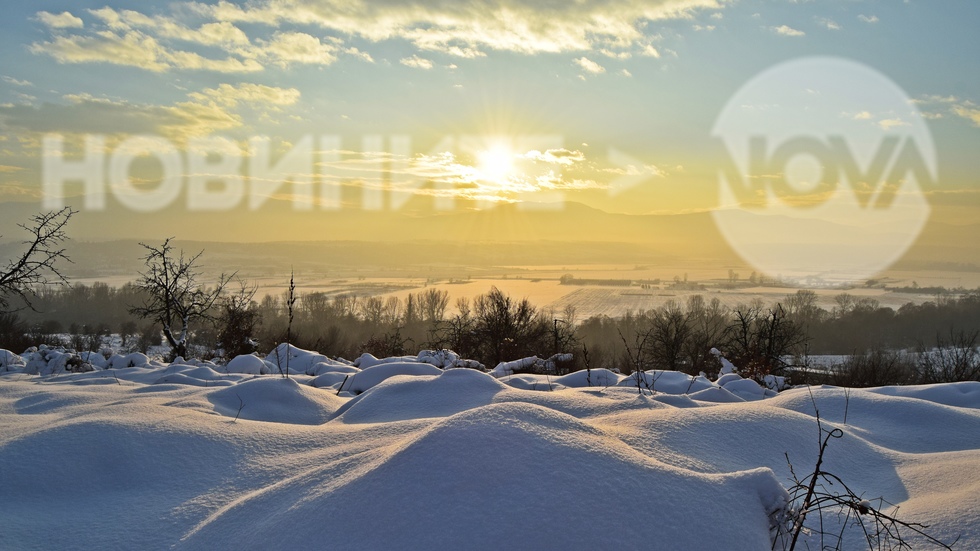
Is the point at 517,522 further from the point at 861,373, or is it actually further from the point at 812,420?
the point at 861,373

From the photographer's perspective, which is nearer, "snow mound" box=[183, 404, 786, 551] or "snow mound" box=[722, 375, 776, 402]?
"snow mound" box=[183, 404, 786, 551]

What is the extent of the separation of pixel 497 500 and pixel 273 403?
391 cm

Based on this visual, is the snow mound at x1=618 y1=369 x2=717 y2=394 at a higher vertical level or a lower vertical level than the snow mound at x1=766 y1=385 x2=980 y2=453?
lower

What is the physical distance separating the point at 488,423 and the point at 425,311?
75.5 meters

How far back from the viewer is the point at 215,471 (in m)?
3.66

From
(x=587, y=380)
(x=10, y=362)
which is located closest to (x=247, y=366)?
(x=10, y=362)

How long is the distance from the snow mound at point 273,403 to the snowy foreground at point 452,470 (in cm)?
3

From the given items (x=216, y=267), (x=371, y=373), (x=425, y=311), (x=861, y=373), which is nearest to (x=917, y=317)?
(x=861, y=373)

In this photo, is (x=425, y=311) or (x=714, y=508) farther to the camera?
(x=425, y=311)

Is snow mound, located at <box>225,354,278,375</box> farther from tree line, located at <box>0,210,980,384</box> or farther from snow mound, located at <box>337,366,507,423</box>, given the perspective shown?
snow mound, located at <box>337,366,507,423</box>

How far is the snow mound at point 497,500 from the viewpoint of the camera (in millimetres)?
2396

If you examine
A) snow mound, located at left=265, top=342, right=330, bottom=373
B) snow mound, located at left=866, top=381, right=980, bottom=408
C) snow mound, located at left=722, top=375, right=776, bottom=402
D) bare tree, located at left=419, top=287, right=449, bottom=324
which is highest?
snow mound, located at left=866, top=381, right=980, bottom=408

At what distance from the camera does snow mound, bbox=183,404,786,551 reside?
240 centimetres

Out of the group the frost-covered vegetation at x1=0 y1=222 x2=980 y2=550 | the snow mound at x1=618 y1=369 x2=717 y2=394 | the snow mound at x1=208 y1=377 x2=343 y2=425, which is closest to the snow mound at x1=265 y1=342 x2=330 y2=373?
the frost-covered vegetation at x1=0 y1=222 x2=980 y2=550
